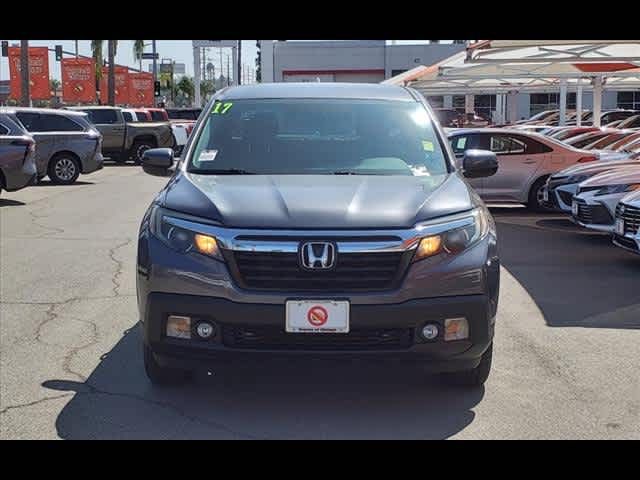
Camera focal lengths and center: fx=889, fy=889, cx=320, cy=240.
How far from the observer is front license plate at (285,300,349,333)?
4.37m

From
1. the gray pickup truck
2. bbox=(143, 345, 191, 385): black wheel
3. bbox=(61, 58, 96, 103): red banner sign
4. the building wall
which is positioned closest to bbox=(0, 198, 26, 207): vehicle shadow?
bbox=(143, 345, 191, 385): black wheel

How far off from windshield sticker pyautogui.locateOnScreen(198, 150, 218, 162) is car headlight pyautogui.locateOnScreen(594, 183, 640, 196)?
645 cm

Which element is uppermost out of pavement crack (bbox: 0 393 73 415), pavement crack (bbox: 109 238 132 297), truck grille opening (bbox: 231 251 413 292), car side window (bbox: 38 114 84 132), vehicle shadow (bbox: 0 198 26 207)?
car side window (bbox: 38 114 84 132)

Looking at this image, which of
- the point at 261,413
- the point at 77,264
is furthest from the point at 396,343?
the point at 77,264

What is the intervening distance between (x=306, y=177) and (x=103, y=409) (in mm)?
1761

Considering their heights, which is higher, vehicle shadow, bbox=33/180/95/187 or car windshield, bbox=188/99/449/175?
car windshield, bbox=188/99/449/175

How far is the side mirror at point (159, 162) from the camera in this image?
6.34 metres

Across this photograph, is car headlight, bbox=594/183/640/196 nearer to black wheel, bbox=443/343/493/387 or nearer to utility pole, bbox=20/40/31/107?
black wheel, bbox=443/343/493/387

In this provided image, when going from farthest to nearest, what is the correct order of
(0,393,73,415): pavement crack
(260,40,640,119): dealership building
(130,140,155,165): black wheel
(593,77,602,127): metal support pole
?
(260,40,640,119): dealership building
(130,140,155,165): black wheel
(593,77,602,127): metal support pole
(0,393,73,415): pavement crack

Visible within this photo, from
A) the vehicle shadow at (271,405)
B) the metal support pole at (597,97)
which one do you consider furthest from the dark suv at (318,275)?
the metal support pole at (597,97)

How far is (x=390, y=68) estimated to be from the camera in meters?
72.4

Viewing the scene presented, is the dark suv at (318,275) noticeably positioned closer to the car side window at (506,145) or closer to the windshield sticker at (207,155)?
the windshield sticker at (207,155)
